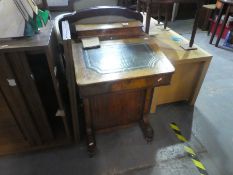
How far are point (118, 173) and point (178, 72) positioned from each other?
992 millimetres

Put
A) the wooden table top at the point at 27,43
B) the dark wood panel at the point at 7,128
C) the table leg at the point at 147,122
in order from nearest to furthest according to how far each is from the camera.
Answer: the wooden table top at the point at 27,43
the dark wood panel at the point at 7,128
the table leg at the point at 147,122

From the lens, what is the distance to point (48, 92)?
1373mm

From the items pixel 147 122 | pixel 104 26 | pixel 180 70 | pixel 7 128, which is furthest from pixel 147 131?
pixel 7 128

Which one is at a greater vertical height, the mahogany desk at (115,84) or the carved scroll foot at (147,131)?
the mahogany desk at (115,84)

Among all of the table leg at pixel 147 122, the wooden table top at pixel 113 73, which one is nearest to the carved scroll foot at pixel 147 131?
the table leg at pixel 147 122

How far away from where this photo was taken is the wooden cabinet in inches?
38.6

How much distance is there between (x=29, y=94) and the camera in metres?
1.14

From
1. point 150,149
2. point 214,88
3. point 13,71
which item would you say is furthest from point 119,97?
point 214,88

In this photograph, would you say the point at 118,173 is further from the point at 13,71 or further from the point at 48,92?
the point at 13,71

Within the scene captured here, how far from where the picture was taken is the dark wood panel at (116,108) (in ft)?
4.53

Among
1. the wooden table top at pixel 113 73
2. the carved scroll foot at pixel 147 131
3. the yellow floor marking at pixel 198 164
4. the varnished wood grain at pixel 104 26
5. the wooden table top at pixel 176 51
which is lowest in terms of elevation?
the yellow floor marking at pixel 198 164

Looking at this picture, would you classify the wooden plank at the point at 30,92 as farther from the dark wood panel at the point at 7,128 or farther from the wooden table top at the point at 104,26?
the wooden table top at the point at 104,26

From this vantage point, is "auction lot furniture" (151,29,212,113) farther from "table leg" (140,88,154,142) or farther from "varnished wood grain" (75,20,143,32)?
"varnished wood grain" (75,20,143,32)

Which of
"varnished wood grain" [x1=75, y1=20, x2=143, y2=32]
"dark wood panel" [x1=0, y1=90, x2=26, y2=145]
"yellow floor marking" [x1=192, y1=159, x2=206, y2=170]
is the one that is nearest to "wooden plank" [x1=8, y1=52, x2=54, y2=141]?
"dark wood panel" [x1=0, y1=90, x2=26, y2=145]
